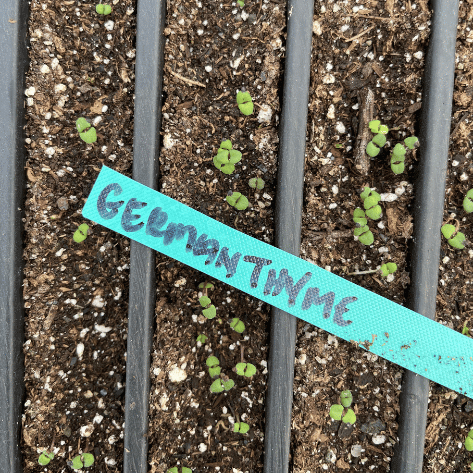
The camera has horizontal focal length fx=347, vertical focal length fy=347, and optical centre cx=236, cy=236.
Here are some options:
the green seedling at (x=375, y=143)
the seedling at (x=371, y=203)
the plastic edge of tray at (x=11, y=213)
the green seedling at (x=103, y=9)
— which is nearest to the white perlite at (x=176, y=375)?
the plastic edge of tray at (x=11, y=213)

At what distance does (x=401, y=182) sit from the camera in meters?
0.82

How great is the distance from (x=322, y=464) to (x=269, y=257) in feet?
1.75

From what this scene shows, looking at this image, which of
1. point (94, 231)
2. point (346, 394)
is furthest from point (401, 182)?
point (94, 231)

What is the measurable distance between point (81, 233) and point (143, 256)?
0.54 feet

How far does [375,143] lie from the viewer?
801 mm

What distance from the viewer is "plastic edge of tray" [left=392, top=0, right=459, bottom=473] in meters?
0.77

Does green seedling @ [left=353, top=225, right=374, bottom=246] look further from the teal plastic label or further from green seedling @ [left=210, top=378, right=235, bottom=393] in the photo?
green seedling @ [left=210, top=378, right=235, bottom=393]

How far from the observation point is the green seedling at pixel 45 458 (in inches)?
31.7

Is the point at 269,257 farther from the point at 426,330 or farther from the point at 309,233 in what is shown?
the point at 426,330

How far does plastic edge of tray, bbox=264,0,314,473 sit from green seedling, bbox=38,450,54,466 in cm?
51

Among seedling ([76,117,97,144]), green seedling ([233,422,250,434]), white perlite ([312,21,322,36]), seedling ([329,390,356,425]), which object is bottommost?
green seedling ([233,422,250,434])

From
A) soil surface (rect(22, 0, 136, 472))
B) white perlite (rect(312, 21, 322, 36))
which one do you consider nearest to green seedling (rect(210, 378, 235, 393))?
soil surface (rect(22, 0, 136, 472))

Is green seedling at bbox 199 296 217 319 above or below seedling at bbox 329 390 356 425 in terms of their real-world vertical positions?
above

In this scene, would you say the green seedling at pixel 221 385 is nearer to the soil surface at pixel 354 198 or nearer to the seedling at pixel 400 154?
the soil surface at pixel 354 198
